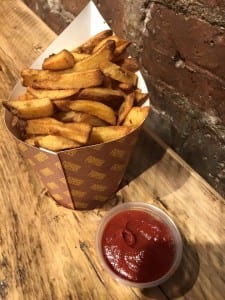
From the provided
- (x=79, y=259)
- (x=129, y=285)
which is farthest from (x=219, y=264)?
(x=79, y=259)

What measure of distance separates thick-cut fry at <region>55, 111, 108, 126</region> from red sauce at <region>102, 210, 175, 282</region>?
0.78 ft

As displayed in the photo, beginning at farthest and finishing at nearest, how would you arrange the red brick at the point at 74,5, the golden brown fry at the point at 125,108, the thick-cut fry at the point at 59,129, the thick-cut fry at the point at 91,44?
1. the red brick at the point at 74,5
2. the thick-cut fry at the point at 91,44
3. the golden brown fry at the point at 125,108
4. the thick-cut fry at the point at 59,129

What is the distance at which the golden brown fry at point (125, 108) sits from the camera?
85 cm

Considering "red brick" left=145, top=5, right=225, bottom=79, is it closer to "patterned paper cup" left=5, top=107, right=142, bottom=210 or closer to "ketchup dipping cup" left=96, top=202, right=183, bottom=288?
"patterned paper cup" left=5, top=107, right=142, bottom=210

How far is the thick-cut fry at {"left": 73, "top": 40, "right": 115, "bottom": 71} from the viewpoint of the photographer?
0.86 meters

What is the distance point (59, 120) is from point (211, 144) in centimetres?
47

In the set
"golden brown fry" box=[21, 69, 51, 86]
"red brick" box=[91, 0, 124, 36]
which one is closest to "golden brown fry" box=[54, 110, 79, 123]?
"golden brown fry" box=[21, 69, 51, 86]

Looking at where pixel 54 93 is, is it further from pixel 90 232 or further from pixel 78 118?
pixel 90 232

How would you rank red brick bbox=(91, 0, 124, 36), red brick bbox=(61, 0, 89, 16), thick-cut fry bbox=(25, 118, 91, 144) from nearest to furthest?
1. thick-cut fry bbox=(25, 118, 91, 144)
2. red brick bbox=(91, 0, 124, 36)
3. red brick bbox=(61, 0, 89, 16)

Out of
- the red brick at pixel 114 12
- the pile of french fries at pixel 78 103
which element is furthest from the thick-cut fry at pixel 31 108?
the red brick at pixel 114 12

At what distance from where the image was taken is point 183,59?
3.37 feet

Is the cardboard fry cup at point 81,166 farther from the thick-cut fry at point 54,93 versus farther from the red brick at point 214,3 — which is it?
the red brick at point 214,3

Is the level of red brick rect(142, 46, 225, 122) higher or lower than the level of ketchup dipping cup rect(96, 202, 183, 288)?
higher

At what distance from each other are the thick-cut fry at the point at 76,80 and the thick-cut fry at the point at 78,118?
6cm
